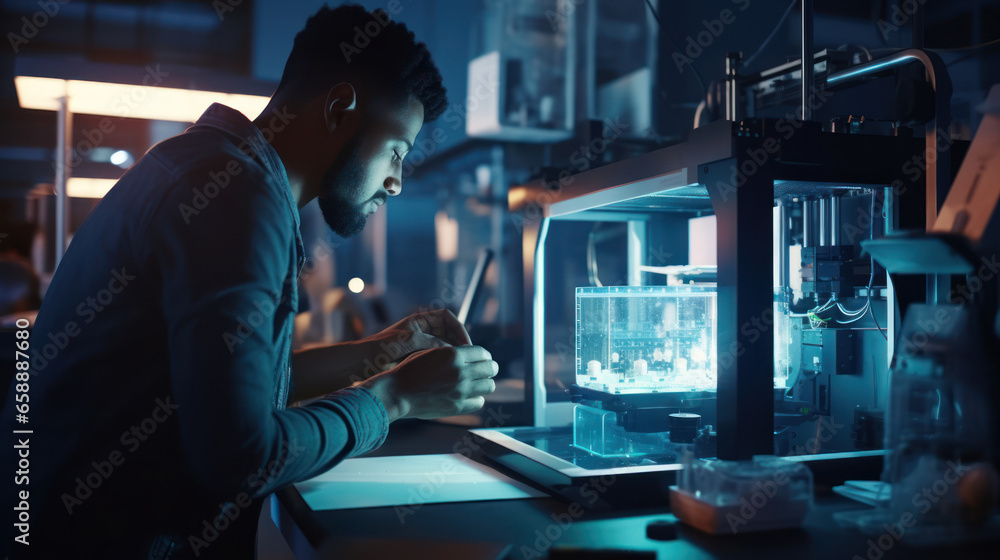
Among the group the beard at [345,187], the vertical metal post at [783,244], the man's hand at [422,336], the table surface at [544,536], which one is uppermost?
the beard at [345,187]

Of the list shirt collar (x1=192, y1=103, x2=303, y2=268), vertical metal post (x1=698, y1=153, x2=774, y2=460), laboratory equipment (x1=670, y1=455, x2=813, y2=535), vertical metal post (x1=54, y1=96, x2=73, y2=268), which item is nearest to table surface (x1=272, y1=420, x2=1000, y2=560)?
laboratory equipment (x1=670, y1=455, x2=813, y2=535)

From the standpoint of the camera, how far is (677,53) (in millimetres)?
2070

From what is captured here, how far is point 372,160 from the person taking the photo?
110 centimetres

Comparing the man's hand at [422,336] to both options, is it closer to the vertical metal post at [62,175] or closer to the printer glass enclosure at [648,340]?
the printer glass enclosure at [648,340]

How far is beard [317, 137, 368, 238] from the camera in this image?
1084 mm

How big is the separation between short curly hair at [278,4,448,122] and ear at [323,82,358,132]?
3cm

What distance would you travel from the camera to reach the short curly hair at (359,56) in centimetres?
108

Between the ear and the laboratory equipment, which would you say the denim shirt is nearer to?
the ear

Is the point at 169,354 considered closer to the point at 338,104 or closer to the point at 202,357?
the point at 202,357

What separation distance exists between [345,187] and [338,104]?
13 cm

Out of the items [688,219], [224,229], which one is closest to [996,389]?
[688,219]

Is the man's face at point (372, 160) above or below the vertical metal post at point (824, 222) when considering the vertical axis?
above

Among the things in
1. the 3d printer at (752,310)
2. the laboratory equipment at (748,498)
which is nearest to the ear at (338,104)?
the 3d printer at (752,310)

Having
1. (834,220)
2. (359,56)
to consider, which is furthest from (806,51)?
(359,56)
